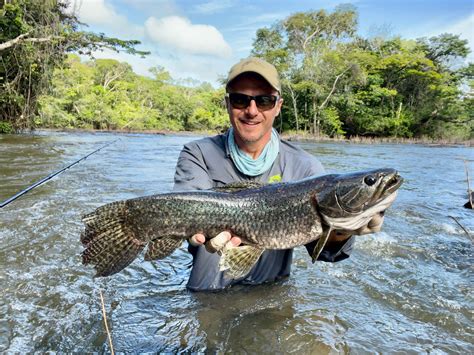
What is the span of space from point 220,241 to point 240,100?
1.32m

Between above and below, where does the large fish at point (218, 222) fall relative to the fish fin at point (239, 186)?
below

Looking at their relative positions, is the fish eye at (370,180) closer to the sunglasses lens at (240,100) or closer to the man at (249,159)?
the man at (249,159)

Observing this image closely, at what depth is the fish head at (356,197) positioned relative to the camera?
2297 mm

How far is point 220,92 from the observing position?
55656 mm

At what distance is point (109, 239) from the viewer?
2.59 meters

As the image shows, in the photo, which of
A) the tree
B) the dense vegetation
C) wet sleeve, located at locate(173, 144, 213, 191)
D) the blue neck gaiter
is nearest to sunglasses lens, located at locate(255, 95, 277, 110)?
the blue neck gaiter

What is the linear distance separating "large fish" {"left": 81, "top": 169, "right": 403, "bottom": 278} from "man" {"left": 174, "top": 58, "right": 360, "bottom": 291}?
1.50ft

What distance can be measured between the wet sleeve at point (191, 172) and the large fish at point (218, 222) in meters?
0.65

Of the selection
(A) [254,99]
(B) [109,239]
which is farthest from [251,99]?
(B) [109,239]

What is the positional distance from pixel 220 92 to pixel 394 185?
5503cm

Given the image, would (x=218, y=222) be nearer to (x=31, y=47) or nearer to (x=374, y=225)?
(x=374, y=225)

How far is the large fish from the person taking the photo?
253 cm

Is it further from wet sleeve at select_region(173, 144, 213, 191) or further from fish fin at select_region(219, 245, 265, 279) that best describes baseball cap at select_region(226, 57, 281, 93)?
fish fin at select_region(219, 245, 265, 279)

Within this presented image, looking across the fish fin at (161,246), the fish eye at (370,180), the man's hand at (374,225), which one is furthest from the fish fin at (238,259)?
the fish eye at (370,180)
